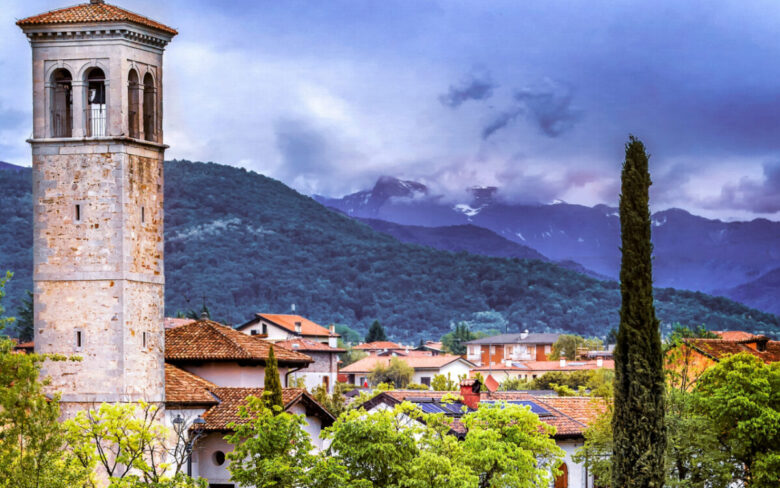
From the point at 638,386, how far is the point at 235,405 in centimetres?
1520

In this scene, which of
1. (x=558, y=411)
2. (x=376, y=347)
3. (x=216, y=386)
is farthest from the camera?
(x=376, y=347)

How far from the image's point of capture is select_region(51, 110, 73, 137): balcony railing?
3984 cm

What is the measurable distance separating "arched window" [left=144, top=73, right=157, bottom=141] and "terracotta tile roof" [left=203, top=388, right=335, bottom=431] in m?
9.74

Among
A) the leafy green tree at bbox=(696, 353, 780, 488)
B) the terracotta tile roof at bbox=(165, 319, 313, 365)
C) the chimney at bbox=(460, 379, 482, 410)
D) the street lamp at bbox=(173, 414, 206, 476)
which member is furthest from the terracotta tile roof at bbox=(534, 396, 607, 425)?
the street lamp at bbox=(173, 414, 206, 476)

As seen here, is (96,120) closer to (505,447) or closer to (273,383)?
(273,383)

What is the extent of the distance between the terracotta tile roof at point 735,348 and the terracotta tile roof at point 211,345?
65.0 feet

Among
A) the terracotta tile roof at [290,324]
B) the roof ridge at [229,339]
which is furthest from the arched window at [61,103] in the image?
the terracotta tile roof at [290,324]

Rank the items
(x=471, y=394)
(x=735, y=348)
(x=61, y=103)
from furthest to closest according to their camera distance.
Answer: (x=735, y=348), (x=471, y=394), (x=61, y=103)

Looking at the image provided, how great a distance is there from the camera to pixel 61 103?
4059 cm

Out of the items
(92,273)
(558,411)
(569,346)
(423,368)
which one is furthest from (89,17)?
(569,346)

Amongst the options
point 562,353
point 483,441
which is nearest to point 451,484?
point 483,441

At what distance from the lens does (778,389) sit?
4481 centimetres

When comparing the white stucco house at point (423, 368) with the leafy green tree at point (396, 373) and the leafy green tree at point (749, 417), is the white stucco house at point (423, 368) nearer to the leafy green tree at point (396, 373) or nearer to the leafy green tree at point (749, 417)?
the leafy green tree at point (396, 373)

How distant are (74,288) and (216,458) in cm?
819
